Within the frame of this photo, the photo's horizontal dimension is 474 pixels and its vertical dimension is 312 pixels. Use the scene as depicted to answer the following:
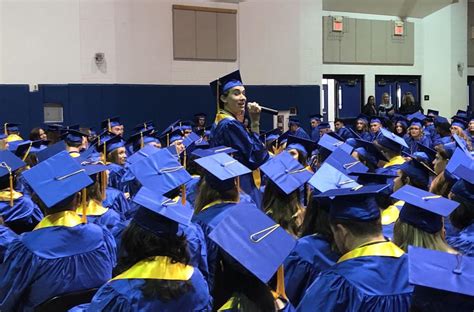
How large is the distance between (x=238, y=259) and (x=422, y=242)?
92cm

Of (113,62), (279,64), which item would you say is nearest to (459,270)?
(113,62)

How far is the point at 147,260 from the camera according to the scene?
7.41ft

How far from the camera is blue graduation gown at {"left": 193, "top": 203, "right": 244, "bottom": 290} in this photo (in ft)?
10.1

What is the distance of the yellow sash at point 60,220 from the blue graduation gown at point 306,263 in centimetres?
130

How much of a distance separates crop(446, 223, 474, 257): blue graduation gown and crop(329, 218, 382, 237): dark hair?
984 millimetres

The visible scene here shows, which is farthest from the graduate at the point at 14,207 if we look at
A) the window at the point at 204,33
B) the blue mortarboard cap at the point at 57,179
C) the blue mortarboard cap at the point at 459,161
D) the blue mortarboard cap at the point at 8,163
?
the window at the point at 204,33

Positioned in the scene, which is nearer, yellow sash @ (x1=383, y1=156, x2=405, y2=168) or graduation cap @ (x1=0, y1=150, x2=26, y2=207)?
graduation cap @ (x1=0, y1=150, x2=26, y2=207)

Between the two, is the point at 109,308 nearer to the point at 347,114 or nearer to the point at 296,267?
the point at 296,267

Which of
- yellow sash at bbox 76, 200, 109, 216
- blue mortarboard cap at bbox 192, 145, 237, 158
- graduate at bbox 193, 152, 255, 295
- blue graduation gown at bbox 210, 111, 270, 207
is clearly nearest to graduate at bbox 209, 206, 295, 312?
graduate at bbox 193, 152, 255, 295

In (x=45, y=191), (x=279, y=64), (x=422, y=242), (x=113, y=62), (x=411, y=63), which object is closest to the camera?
(x=422, y=242)

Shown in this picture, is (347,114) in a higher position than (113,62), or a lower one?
lower

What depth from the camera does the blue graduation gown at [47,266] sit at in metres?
3.02

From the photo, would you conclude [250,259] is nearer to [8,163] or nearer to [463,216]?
[463,216]

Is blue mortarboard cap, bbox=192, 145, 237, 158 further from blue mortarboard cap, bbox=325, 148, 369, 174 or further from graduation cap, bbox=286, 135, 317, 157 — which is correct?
graduation cap, bbox=286, 135, 317, 157
